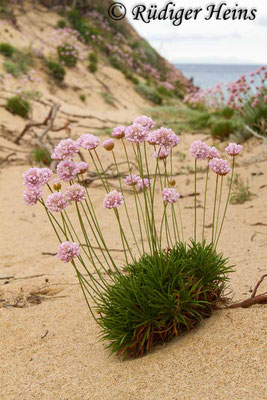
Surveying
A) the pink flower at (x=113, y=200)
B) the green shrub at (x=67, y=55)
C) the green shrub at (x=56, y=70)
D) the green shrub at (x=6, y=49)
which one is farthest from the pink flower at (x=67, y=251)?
the green shrub at (x=67, y=55)

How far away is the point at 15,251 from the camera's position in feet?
14.5

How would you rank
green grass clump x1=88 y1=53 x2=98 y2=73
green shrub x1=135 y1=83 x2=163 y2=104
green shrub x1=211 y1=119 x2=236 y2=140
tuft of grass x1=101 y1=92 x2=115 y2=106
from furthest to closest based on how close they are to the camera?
1. green shrub x1=135 y1=83 x2=163 y2=104
2. green grass clump x1=88 y1=53 x2=98 y2=73
3. tuft of grass x1=101 y1=92 x2=115 y2=106
4. green shrub x1=211 y1=119 x2=236 y2=140

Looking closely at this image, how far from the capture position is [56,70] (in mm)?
14164

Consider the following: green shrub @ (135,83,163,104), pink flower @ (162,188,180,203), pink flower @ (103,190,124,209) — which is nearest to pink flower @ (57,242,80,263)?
pink flower @ (103,190,124,209)

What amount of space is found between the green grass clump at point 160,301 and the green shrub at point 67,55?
14.3m

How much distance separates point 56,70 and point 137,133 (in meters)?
13.0

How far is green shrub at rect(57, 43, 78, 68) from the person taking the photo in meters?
15.4

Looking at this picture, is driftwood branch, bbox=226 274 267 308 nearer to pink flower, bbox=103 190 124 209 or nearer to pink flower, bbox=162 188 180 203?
pink flower, bbox=162 188 180 203

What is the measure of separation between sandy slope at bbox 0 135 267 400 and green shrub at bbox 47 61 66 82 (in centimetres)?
1117

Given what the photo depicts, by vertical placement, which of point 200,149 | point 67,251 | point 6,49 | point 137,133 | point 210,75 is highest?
point 6,49

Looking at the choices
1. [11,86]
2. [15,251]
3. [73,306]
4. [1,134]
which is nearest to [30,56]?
[11,86]

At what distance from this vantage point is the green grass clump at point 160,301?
2238 mm

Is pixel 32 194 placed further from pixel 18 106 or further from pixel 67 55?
pixel 67 55

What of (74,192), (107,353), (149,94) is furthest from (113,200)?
(149,94)
